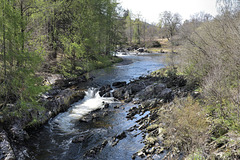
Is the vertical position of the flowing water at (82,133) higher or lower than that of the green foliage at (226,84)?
lower

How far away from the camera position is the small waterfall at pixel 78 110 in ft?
36.3

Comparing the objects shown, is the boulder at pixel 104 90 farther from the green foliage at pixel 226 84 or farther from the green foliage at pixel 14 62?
the green foliage at pixel 226 84

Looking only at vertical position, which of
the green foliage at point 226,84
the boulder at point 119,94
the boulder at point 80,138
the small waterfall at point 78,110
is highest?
the green foliage at point 226,84

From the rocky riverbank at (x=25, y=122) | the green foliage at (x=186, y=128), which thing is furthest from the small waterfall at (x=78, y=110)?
the green foliage at (x=186, y=128)

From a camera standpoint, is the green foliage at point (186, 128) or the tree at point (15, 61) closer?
the green foliage at point (186, 128)

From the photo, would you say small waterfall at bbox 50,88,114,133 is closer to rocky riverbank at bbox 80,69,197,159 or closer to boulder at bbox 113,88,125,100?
boulder at bbox 113,88,125,100

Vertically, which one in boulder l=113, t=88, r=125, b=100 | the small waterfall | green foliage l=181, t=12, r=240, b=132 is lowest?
the small waterfall

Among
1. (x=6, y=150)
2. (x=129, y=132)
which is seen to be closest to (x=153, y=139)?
(x=129, y=132)

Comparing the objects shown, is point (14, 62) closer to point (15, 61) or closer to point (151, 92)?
point (15, 61)

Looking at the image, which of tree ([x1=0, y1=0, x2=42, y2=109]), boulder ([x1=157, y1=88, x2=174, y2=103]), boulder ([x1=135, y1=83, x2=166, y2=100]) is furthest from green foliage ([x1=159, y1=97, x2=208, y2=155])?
tree ([x1=0, y1=0, x2=42, y2=109])

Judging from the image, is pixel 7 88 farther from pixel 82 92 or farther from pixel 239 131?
pixel 239 131

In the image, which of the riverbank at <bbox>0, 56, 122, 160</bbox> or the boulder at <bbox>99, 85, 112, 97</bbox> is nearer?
the riverbank at <bbox>0, 56, 122, 160</bbox>

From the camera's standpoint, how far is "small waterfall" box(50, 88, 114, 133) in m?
11.1

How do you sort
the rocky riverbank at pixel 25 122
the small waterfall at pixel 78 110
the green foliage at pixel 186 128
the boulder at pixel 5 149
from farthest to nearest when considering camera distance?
1. the small waterfall at pixel 78 110
2. the rocky riverbank at pixel 25 122
3. the boulder at pixel 5 149
4. the green foliage at pixel 186 128
